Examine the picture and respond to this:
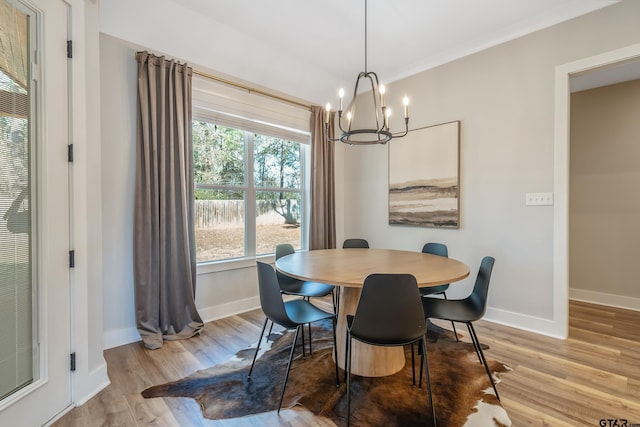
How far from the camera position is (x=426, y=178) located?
11.3 feet

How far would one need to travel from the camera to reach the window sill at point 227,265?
2971 mm

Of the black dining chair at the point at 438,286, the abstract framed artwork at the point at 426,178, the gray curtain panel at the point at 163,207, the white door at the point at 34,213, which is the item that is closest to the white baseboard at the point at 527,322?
the black dining chair at the point at 438,286

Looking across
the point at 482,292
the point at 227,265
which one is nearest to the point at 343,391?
the point at 482,292

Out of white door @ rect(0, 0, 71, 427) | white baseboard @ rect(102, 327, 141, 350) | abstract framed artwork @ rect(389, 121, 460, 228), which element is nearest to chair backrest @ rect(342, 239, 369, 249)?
abstract framed artwork @ rect(389, 121, 460, 228)

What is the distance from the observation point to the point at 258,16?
106 inches

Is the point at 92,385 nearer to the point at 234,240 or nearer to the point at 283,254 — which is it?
the point at 283,254

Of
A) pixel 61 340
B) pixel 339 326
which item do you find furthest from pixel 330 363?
pixel 61 340

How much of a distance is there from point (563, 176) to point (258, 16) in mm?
3146

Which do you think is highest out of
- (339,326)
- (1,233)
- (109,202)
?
(109,202)

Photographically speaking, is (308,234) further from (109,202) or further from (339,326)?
(109,202)

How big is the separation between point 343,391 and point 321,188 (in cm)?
253

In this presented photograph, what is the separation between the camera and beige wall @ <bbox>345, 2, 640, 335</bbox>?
2562 millimetres

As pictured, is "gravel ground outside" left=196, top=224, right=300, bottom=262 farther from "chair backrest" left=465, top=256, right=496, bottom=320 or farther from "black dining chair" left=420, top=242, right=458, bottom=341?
"chair backrest" left=465, top=256, right=496, bottom=320

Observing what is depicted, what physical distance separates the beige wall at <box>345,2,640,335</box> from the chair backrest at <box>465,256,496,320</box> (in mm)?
1192
